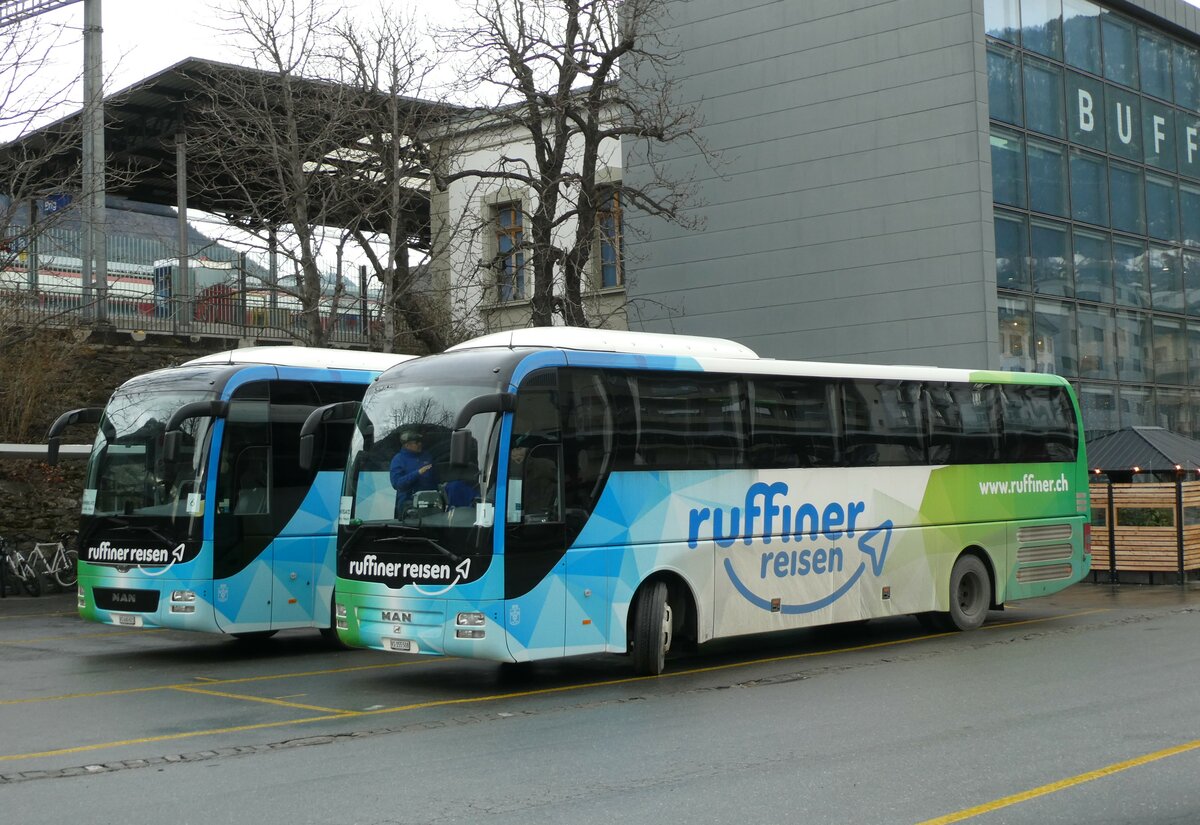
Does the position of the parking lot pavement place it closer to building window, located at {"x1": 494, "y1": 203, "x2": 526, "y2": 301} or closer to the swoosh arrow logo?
building window, located at {"x1": 494, "y1": 203, "x2": 526, "y2": 301}

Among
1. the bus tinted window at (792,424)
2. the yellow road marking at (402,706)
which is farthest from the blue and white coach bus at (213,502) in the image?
the bus tinted window at (792,424)

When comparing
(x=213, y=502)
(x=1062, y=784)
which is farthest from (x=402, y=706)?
(x=1062, y=784)

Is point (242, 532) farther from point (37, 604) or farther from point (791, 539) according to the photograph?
point (37, 604)

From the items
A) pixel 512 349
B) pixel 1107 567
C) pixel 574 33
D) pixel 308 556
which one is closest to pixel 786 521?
pixel 512 349

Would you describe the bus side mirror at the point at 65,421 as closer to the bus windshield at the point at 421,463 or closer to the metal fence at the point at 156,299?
the bus windshield at the point at 421,463

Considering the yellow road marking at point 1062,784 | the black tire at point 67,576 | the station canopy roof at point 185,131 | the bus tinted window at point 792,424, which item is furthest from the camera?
the station canopy roof at point 185,131

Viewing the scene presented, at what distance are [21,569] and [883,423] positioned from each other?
15.1 metres

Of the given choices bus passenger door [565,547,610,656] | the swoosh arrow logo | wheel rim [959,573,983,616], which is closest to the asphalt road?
bus passenger door [565,547,610,656]

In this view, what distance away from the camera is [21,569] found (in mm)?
23453

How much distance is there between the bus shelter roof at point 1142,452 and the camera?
24.1 meters

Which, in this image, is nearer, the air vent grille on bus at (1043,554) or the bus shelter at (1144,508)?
the air vent grille on bus at (1043,554)

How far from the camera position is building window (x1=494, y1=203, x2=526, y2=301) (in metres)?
28.2

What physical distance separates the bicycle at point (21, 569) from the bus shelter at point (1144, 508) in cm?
1843

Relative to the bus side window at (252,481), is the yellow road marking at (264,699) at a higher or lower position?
lower
